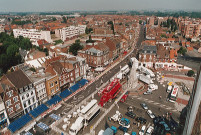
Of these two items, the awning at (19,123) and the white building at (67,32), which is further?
the white building at (67,32)

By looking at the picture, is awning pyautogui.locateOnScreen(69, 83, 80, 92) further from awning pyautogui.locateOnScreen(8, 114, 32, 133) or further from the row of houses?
awning pyautogui.locateOnScreen(8, 114, 32, 133)

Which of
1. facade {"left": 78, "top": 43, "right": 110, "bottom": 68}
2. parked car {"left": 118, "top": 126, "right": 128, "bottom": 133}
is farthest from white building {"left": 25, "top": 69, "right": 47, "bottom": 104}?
facade {"left": 78, "top": 43, "right": 110, "bottom": 68}

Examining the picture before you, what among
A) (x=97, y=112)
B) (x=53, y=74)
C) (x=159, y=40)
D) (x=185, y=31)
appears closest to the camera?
(x=97, y=112)

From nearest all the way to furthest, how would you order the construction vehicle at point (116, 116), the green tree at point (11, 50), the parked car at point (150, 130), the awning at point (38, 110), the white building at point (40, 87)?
the parked car at point (150, 130) → the construction vehicle at point (116, 116) → the awning at point (38, 110) → the white building at point (40, 87) → the green tree at point (11, 50)

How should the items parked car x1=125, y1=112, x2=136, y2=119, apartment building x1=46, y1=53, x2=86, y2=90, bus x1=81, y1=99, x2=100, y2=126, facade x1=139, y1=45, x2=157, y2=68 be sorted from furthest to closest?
facade x1=139, y1=45, x2=157, y2=68 → apartment building x1=46, y1=53, x2=86, y2=90 → parked car x1=125, y1=112, x2=136, y2=119 → bus x1=81, y1=99, x2=100, y2=126

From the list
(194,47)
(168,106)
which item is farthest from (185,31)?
(168,106)

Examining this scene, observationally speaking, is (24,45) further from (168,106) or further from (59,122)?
(168,106)

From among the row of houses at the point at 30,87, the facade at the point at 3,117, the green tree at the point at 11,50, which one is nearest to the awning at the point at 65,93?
the row of houses at the point at 30,87

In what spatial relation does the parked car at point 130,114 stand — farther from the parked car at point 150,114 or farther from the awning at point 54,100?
the awning at point 54,100
